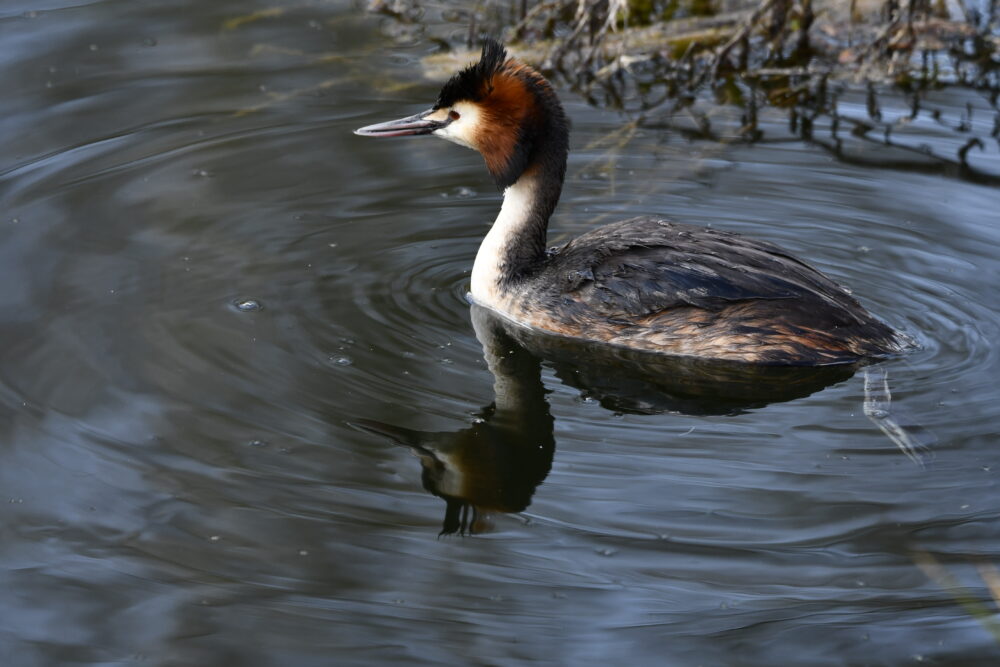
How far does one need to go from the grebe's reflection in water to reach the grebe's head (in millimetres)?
740

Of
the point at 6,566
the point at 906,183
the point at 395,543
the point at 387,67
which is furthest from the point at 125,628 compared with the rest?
the point at 387,67

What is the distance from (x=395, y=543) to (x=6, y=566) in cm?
122

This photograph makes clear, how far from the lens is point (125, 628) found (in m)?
3.68

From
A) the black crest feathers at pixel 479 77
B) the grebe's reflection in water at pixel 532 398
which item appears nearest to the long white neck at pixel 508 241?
the grebe's reflection in water at pixel 532 398

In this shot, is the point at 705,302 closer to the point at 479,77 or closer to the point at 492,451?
the point at 492,451

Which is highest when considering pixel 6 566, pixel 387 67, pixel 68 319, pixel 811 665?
pixel 387 67

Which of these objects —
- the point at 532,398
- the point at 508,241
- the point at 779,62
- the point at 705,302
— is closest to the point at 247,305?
the point at 508,241

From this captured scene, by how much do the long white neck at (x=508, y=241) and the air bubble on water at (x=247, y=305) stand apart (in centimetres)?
99

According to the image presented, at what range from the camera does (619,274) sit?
5.34 m

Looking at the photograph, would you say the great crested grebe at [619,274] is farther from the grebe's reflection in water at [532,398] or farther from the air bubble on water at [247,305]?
the air bubble on water at [247,305]

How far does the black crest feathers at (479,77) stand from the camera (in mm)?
5527

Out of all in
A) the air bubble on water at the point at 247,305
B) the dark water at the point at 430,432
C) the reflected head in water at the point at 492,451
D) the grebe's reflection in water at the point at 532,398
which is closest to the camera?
the dark water at the point at 430,432

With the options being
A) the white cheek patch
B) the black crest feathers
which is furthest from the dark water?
the black crest feathers

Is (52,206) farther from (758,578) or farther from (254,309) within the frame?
(758,578)
